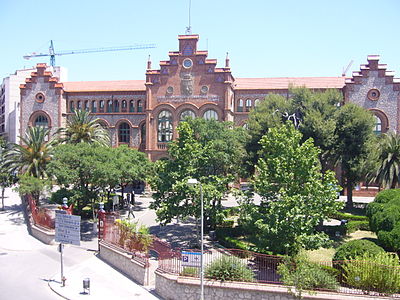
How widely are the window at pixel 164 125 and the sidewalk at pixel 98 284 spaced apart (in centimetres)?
2828

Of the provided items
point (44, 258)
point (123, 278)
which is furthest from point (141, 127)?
point (123, 278)

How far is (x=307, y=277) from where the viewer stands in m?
16.6

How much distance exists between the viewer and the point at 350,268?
16.8 meters

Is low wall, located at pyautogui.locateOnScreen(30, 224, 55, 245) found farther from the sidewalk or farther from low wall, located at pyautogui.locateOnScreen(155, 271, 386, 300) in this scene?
low wall, located at pyautogui.locateOnScreen(155, 271, 386, 300)

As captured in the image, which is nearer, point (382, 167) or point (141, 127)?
point (382, 167)

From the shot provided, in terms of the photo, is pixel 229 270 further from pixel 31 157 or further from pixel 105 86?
pixel 105 86

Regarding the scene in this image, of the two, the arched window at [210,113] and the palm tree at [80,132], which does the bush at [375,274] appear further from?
the arched window at [210,113]

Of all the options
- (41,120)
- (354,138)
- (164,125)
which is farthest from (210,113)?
(41,120)

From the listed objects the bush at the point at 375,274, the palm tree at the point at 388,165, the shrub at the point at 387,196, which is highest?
the palm tree at the point at 388,165

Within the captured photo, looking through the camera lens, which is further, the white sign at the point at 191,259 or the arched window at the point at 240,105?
the arched window at the point at 240,105

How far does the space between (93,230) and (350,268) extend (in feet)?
69.0

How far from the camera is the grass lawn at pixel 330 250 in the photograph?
24.0 m

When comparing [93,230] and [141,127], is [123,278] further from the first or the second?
[141,127]

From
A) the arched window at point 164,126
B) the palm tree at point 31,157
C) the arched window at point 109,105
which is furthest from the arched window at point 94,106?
the palm tree at point 31,157
